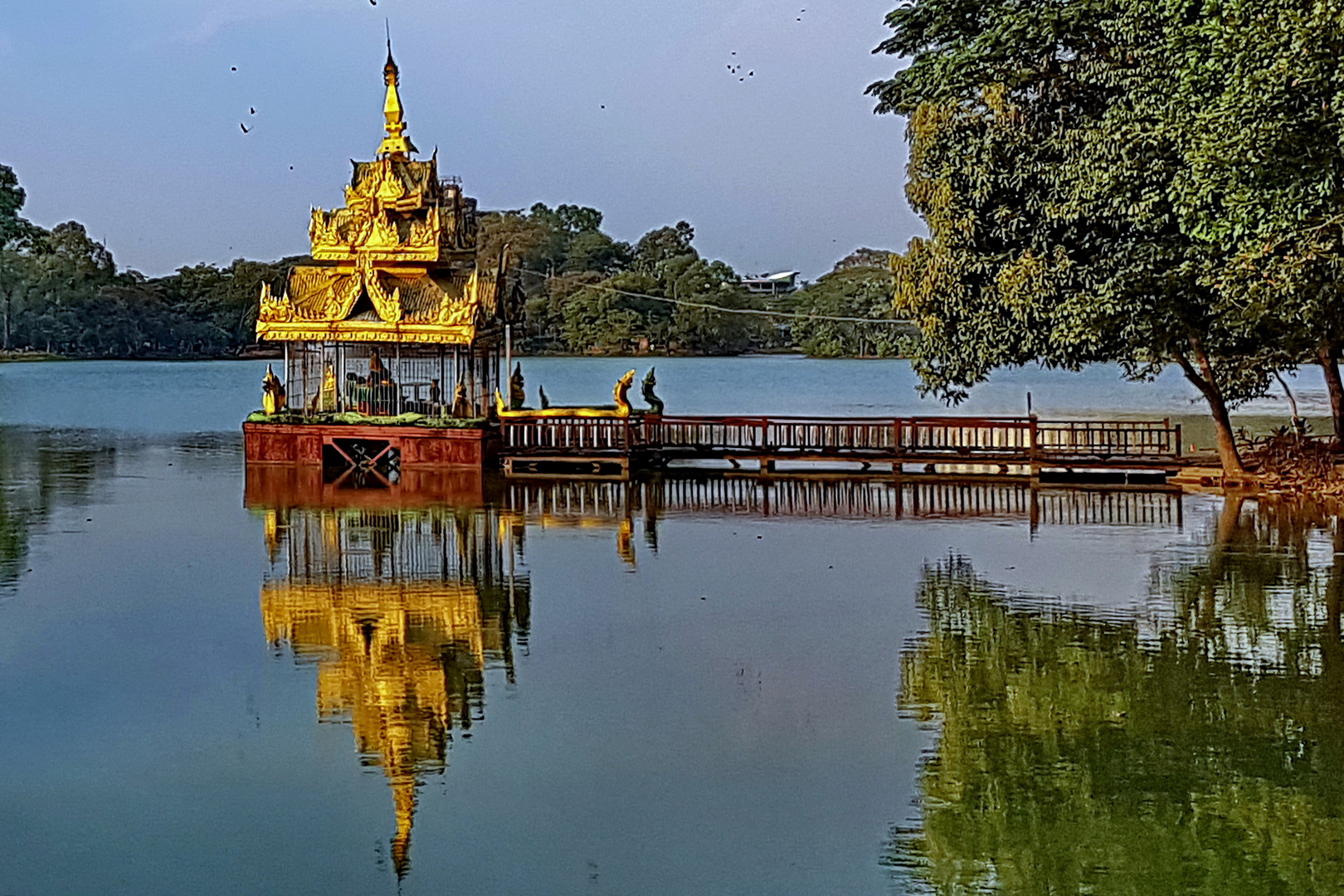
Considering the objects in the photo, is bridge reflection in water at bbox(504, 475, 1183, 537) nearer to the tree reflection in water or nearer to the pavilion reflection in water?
the pavilion reflection in water

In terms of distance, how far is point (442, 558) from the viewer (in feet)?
50.9

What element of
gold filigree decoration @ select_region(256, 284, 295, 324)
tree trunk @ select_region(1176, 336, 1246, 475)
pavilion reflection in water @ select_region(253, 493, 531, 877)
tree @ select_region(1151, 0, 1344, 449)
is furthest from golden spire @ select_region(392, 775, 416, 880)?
gold filigree decoration @ select_region(256, 284, 295, 324)

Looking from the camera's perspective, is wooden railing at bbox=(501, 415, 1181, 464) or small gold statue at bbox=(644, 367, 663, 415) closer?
wooden railing at bbox=(501, 415, 1181, 464)

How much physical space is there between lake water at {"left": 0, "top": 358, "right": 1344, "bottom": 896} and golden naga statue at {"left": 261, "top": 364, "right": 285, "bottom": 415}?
6171mm

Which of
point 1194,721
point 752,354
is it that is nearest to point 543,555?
point 1194,721

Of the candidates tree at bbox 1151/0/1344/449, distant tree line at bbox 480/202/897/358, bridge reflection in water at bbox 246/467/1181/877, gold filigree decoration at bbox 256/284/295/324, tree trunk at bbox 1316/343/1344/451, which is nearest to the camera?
bridge reflection in water at bbox 246/467/1181/877

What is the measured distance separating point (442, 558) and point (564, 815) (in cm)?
823

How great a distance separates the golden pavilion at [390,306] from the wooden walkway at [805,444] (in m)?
1.52

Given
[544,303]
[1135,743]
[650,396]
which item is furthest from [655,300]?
[1135,743]

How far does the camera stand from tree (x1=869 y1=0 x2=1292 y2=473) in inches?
656

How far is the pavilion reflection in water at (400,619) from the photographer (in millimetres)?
8969

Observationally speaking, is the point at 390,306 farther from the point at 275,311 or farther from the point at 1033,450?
the point at 1033,450

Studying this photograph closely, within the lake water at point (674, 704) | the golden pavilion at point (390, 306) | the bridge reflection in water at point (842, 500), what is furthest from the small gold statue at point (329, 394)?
the lake water at point (674, 704)

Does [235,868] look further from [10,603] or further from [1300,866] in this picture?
[10,603]
